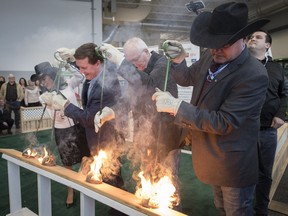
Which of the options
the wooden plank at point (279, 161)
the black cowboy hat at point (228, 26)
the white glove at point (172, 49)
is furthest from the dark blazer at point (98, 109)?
the wooden plank at point (279, 161)

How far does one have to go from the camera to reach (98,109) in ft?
6.34


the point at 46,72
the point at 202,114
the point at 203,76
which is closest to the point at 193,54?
the point at 46,72

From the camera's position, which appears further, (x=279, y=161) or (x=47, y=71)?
(x=279, y=161)

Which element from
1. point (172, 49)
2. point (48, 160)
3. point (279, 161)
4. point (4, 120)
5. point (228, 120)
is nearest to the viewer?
point (228, 120)

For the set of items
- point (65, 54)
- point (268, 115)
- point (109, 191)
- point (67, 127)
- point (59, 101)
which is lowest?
point (109, 191)

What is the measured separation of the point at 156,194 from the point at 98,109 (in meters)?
0.86

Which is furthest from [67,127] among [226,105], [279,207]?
[279,207]

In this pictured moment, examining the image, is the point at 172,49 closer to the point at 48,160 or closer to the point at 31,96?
the point at 48,160

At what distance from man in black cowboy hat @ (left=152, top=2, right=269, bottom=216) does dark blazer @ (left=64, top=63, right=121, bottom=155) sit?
0.69 m

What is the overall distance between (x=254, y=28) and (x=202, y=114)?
A: 0.47m

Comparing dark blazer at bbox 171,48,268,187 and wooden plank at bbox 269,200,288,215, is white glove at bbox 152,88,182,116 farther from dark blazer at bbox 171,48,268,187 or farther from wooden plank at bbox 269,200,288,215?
wooden plank at bbox 269,200,288,215

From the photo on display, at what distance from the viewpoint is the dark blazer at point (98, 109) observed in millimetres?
1900

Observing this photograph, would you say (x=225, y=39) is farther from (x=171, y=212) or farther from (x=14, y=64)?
(x=14, y=64)

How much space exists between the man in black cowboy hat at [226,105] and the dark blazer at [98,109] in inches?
27.0
